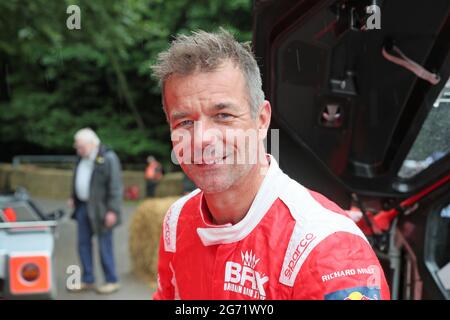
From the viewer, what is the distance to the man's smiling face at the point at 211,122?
1.20 meters

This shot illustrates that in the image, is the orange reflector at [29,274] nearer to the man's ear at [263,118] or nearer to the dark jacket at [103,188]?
the dark jacket at [103,188]

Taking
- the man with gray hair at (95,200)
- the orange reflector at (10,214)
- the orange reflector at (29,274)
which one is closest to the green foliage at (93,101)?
the man with gray hair at (95,200)

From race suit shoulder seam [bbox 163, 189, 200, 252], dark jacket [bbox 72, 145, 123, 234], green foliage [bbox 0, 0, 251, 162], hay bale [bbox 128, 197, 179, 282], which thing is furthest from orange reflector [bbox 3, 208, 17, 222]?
green foliage [bbox 0, 0, 251, 162]

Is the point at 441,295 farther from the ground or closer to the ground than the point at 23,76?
closer to the ground

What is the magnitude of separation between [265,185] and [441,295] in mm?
1138

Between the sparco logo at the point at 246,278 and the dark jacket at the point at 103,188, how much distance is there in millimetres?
3704

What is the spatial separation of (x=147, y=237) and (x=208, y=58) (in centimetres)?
434

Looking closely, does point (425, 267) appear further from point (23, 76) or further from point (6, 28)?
point (23, 76)

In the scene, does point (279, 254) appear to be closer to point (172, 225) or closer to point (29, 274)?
point (172, 225)

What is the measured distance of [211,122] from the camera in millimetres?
1220

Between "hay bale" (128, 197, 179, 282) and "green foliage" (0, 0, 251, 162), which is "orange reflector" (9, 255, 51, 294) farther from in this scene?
"green foliage" (0, 0, 251, 162)

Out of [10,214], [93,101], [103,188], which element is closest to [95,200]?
[103,188]

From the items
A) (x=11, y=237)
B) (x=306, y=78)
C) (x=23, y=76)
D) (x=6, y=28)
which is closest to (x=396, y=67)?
(x=306, y=78)

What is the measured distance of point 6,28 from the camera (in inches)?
245
